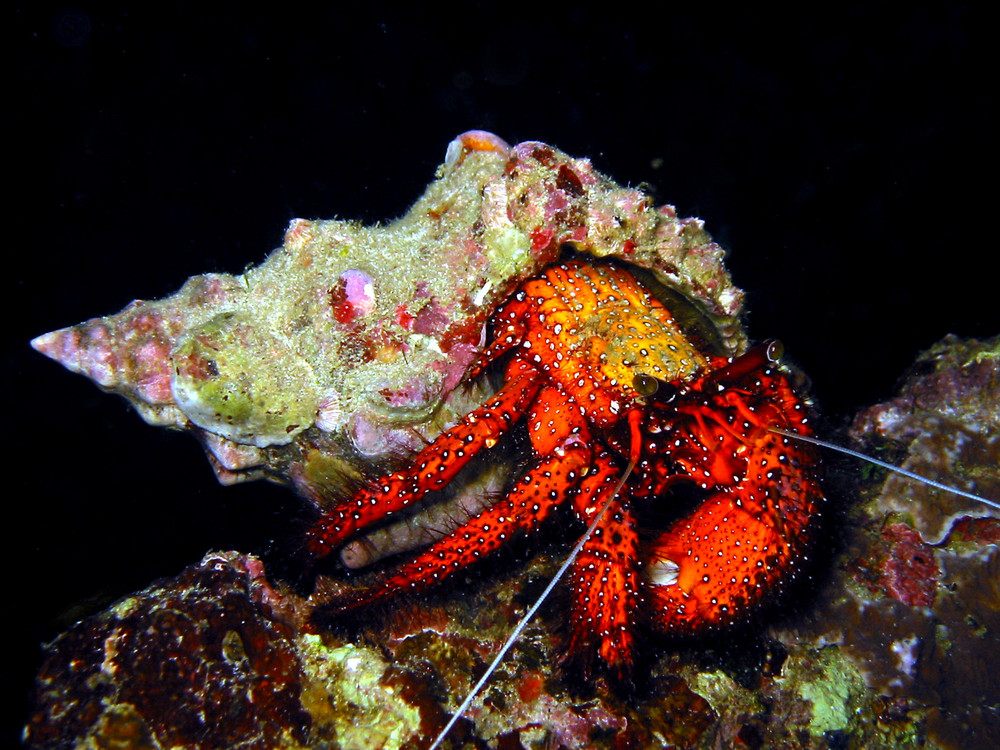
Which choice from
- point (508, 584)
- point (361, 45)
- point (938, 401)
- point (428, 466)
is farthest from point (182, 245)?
point (938, 401)

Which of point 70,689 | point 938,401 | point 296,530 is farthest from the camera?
point 938,401

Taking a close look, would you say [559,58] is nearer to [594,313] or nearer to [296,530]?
[594,313]

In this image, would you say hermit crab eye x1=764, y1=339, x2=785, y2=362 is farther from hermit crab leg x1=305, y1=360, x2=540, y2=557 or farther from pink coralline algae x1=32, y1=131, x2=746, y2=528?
hermit crab leg x1=305, y1=360, x2=540, y2=557

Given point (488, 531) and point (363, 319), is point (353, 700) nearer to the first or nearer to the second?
point (488, 531)

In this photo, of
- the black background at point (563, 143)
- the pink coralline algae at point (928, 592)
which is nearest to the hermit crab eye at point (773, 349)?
the pink coralline algae at point (928, 592)

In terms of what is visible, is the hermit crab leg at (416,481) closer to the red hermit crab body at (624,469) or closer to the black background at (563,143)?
the red hermit crab body at (624,469)

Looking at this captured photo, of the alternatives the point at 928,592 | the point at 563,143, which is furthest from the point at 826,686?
the point at 563,143
